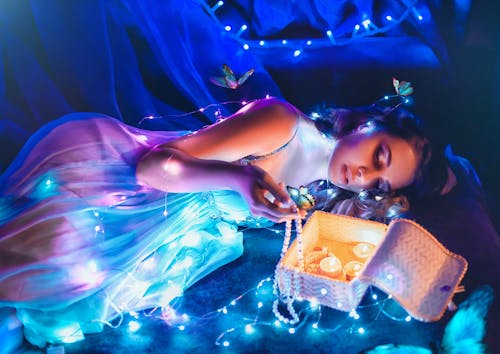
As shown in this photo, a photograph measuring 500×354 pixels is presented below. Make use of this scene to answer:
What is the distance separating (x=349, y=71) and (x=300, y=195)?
0.75 m

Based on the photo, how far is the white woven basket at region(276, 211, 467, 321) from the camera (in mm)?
1267

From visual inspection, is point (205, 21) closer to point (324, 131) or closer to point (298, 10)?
point (298, 10)

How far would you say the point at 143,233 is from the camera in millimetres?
1506

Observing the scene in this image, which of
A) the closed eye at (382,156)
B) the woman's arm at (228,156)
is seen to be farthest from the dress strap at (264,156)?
the closed eye at (382,156)

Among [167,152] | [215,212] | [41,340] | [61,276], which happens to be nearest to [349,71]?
[215,212]

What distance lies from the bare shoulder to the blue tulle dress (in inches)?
8.4

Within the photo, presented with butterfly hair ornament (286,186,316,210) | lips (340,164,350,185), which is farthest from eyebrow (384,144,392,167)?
butterfly hair ornament (286,186,316,210)

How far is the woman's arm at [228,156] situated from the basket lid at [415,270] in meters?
0.35

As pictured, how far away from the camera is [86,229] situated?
1.37 m

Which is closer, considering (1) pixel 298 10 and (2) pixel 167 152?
(2) pixel 167 152

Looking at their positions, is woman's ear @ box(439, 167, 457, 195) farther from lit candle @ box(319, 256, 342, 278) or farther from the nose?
lit candle @ box(319, 256, 342, 278)

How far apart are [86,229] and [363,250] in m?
0.92

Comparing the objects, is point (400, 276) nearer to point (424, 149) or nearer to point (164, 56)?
point (424, 149)

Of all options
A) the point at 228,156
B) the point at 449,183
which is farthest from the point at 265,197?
the point at 449,183
